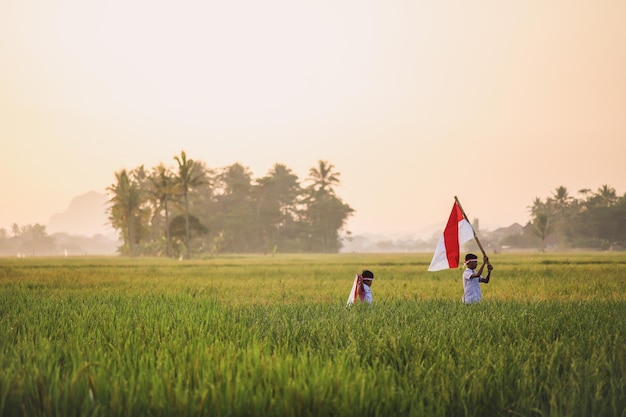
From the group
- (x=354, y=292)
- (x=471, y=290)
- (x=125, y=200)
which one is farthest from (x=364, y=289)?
(x=125, y=200)

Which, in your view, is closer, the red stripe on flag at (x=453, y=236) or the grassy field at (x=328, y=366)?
the grassy field at (x=328, y=366)

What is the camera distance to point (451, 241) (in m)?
10.2

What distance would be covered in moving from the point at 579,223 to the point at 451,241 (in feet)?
299

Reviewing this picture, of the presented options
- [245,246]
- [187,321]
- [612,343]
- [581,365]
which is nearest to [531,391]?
[581,365]

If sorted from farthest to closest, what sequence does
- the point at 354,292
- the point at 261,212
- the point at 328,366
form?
the point at 261,212 < the point at 354,292 < the point at 328,366

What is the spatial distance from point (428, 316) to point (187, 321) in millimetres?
3470

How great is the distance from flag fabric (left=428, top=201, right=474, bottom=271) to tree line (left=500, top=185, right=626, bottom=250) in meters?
77.7

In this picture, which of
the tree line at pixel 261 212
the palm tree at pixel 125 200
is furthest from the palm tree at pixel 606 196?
the palm tree at pixel 125 200

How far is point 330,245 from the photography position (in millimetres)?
95938

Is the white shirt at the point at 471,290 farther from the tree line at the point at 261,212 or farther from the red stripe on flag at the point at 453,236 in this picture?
the tree line at the point at 261,212

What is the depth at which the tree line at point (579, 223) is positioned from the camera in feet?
291

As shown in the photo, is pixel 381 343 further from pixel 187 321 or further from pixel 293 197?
pixel 293 197

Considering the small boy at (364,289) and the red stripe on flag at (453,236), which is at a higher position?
the red stripe on flag at (453,236)

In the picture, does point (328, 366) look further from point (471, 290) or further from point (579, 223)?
point (579, 223)
